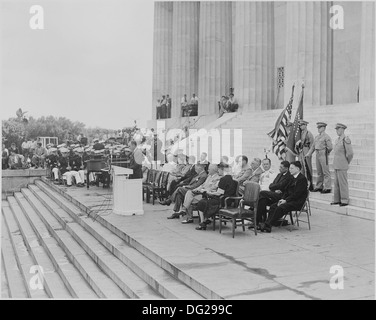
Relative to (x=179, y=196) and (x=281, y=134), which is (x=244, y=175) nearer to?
(x=179, y=196)

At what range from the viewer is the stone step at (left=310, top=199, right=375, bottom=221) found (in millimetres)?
9312

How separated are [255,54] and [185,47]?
6.91m

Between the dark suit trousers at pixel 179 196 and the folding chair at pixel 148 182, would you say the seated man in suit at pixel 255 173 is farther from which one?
the folding chair at pixel 148 182

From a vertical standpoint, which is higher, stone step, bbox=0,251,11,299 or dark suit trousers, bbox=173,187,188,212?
dark suit trousers, bbox=173,187,188,212

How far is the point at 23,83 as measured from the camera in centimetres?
1266

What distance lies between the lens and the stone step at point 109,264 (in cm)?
595

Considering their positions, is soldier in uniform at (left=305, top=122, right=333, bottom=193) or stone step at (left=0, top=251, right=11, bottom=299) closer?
stone step at (left=0, top=251, right=11, bottom=299)

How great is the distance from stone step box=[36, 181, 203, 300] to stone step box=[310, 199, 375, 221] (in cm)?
474

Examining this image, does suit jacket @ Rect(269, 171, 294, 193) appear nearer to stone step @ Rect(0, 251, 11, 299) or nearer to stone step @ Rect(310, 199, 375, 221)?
stone step @ Rect(310, 199, 375, 221)

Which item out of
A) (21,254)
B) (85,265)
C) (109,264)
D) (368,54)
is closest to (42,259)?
(21,254)

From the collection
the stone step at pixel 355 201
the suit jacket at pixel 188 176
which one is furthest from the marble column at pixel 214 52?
the stone step at pixel 355 201

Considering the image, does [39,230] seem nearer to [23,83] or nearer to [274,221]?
[23,83]

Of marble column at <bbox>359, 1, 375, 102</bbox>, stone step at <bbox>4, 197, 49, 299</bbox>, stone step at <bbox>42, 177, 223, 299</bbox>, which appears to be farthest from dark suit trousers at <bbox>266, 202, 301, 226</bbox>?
marble column at <bbox>359, 1, 375, 102</bbox>
